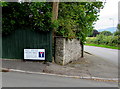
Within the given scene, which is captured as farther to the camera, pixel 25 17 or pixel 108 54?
pixel 108 54

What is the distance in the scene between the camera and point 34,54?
9.15 meters

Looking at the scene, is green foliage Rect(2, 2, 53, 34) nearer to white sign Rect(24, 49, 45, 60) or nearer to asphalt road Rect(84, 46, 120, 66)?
white sign Rect(24, 49, 45, 60)

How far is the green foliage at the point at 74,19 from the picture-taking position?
9922 mm

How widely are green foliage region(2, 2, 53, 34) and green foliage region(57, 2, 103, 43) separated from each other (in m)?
1.23

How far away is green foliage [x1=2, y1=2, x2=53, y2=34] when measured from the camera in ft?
29.4

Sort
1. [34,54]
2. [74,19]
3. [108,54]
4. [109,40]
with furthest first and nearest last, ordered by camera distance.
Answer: [109,40] → [108,54] → [74,19] → [34,54]

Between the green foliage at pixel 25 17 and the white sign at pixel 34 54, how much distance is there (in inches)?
58.0

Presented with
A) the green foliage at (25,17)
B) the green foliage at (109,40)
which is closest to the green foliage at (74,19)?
the green foliage at (25,17)

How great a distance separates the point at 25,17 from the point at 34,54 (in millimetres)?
2585

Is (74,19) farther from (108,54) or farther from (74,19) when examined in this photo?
(108,54)

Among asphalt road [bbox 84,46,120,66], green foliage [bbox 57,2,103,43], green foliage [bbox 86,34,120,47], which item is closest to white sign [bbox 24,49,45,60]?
green foliage [bbox 57,2,103,43]

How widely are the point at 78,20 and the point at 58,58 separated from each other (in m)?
4.68

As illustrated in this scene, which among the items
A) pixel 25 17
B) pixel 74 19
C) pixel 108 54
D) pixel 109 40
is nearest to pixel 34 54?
pixel 25 17

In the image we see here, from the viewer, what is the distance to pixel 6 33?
916 centimetres
